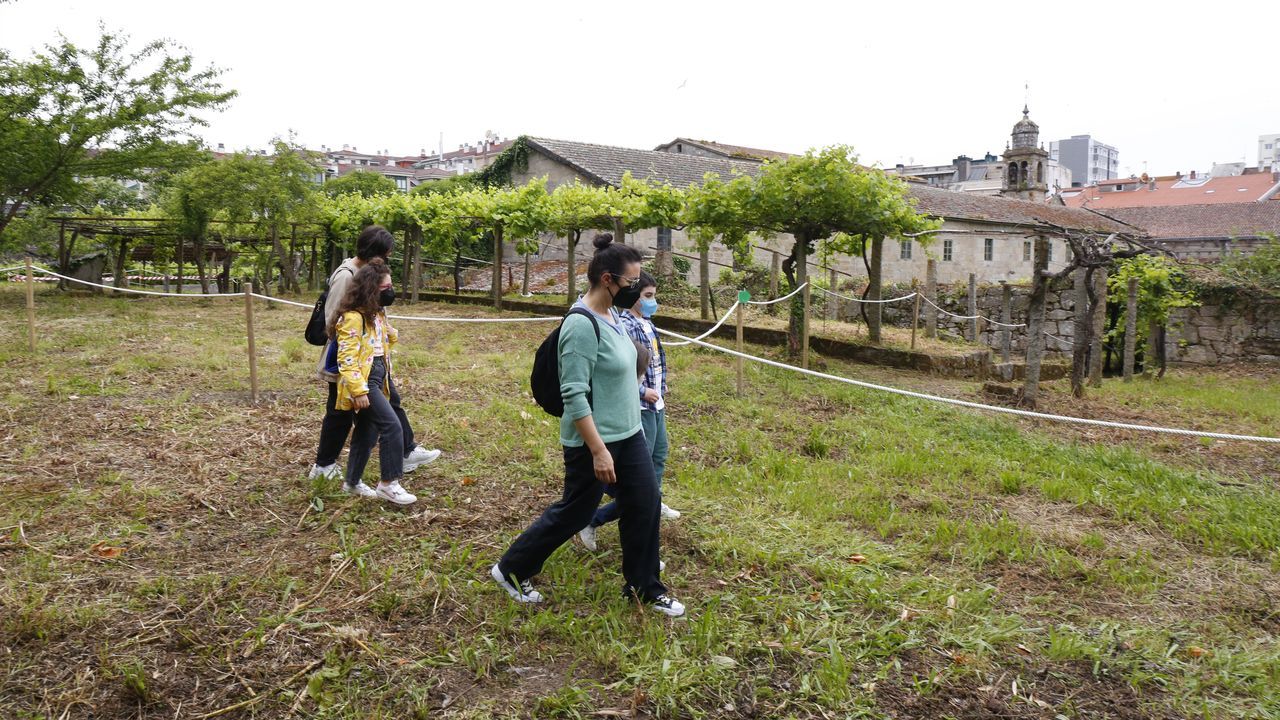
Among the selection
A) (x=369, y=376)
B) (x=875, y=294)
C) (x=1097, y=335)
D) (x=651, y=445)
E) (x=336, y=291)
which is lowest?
(x=651, y=445)

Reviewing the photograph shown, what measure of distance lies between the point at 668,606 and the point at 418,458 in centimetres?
265

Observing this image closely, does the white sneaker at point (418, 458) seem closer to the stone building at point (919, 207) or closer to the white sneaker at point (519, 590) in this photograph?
the white sneaker at point (519, 590)

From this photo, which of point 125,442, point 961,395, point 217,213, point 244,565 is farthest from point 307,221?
point 244,565

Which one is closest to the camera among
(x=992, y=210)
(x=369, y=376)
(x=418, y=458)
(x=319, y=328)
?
(x=369, y=376)

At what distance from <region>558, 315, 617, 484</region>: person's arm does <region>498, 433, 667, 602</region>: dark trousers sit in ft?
0.45

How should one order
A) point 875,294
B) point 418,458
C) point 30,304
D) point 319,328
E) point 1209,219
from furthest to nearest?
point 1209,219 < point 875,294 < point 30,304 < point 418,458 < point 319,328

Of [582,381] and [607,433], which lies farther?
[607,433]

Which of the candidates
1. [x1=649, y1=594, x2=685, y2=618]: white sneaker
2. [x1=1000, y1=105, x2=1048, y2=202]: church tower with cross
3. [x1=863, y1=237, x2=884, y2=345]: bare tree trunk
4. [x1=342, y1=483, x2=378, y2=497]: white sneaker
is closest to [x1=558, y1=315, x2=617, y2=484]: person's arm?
[x1=649, y1=594, x2=685, y2=618]: white sneaker

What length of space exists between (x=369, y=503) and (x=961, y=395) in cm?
707

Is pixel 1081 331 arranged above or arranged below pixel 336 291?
below

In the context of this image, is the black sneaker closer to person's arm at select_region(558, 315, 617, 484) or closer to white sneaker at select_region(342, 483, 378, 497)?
person's arm at select_region(558, 315, 617, 484)

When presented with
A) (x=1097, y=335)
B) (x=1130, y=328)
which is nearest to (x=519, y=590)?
(x=1097, y=335)

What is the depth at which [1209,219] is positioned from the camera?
1626 inches

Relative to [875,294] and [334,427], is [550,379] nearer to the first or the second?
[334,427]
